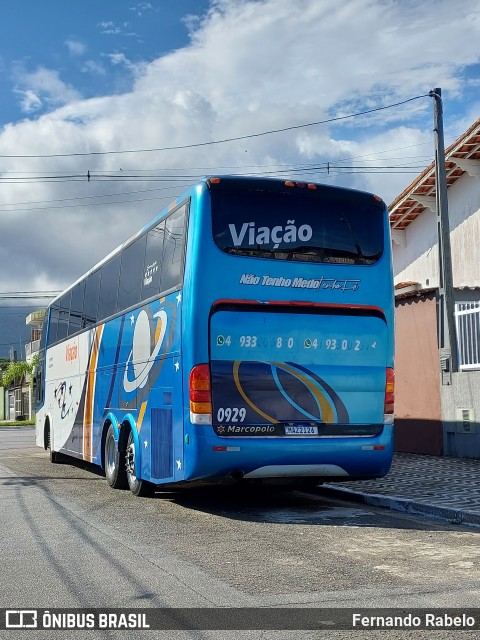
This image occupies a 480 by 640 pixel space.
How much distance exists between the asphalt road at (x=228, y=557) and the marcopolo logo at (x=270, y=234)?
336 centimetres

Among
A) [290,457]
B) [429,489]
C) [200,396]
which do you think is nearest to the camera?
[200,396]

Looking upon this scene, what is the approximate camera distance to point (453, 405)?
1655 cm

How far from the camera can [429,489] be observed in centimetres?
1176

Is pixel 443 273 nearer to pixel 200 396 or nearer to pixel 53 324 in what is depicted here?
pixel 200 396

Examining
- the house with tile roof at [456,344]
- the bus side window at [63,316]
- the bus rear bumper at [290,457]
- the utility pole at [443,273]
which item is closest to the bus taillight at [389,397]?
the bus rear bumper at [290,457]

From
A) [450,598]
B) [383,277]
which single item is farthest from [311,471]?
[450,598]

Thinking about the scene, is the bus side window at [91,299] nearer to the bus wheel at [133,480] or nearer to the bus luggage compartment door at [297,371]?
the bus wheel at [133,480]

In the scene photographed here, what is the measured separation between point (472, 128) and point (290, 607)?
18.4m

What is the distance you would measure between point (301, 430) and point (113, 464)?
4.25m

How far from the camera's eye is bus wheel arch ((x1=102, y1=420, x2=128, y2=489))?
12.7 meters

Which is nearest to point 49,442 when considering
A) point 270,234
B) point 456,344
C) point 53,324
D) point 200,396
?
point 53,324

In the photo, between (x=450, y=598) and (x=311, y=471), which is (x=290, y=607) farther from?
(x=311, y=471)

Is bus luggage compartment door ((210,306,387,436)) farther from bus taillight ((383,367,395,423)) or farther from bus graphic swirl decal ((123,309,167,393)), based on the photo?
bus graphic swirl decal ((123,309,167,393))

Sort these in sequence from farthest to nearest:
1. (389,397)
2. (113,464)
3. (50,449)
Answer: (50,449), (113,464), (389,397)
